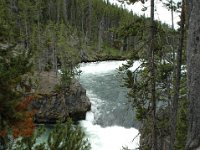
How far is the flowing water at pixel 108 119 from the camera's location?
3538cm

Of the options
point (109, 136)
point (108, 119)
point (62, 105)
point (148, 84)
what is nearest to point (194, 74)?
point (148, 84)

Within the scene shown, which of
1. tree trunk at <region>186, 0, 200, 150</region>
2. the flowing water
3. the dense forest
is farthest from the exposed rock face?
tree trunk at <region>186, 0, 200, 150</region>

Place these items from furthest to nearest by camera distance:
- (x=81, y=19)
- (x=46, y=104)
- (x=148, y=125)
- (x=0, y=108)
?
(x=81, y=19) → (x=46, y=104) → (x=0, y=108) → (x=148, y=125)

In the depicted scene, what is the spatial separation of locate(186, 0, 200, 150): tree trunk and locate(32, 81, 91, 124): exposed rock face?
1322 inches

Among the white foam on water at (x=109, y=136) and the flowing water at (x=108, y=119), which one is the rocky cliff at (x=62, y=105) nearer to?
the flowing water at (x=108, y=119)

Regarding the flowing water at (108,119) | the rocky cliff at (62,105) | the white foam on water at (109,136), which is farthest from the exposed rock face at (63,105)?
the white foam on water at (109,136)

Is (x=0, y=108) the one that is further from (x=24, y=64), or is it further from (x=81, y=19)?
(x=81, y=19)

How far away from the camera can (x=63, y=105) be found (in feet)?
144

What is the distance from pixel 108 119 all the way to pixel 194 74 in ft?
113

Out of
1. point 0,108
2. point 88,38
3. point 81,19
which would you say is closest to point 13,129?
point 0,108

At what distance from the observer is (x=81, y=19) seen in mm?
114875

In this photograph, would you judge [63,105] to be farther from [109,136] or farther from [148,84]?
[148,84]

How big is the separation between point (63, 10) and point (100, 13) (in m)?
13.3

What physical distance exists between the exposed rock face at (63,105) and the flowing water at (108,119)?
1.22 metres
